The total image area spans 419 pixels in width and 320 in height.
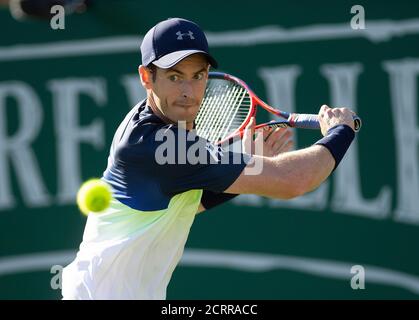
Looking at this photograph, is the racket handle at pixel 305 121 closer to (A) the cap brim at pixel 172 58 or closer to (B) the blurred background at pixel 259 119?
(A) the cap brim at pixel 172 58

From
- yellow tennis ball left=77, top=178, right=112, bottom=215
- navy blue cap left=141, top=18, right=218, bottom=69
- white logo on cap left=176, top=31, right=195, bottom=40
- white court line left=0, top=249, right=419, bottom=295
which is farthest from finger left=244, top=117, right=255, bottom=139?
white court line left=0, top=249, right=419, bottom=295

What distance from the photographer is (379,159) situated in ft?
21.1

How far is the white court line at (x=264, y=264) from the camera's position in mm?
6438

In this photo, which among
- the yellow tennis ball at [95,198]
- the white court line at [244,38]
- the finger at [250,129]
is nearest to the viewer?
the yellow tennis ball at [95,198]

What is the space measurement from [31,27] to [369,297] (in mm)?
3195

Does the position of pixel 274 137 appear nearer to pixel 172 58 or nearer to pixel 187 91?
pixel 187 91

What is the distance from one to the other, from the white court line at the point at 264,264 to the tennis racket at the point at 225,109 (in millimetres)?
2077

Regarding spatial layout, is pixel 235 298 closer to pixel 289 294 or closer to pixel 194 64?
pixel 289 294

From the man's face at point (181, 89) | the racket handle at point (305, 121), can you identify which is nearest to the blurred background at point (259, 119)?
the racket handle at point (305, 121)

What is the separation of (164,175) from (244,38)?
2874 mm

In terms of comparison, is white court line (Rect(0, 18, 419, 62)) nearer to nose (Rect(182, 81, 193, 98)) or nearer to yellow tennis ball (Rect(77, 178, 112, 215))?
nose (Rect(182, 81, 193, 98))

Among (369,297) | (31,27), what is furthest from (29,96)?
(369,297)

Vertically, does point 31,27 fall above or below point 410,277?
above

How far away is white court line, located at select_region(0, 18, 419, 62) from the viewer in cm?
636
